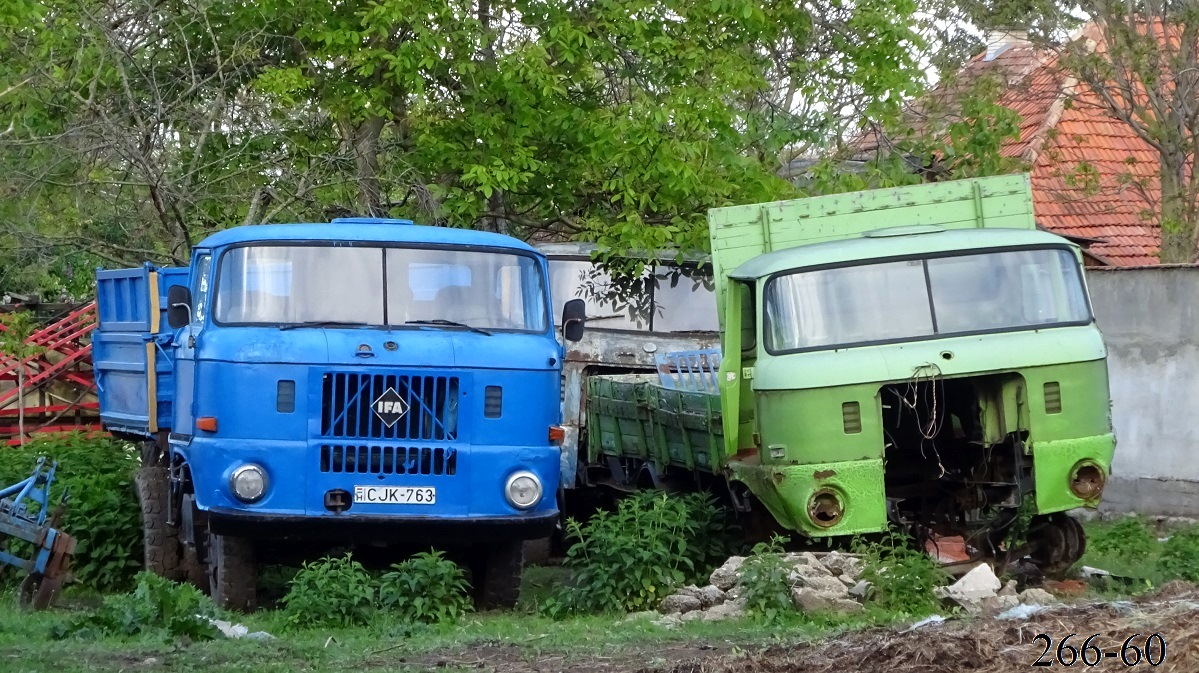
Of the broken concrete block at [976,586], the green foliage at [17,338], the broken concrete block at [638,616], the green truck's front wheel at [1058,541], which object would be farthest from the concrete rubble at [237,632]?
the green foliage at [17,338]

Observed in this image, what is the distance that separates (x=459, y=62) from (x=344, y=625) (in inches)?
249

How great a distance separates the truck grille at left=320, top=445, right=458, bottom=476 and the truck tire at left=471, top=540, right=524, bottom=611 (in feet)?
2.61

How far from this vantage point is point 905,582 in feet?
29.5

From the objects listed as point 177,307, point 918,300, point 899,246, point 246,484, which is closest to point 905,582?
point 918,300

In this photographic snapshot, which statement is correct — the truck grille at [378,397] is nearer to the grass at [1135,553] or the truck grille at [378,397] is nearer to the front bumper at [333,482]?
the front bumper at [333,482]

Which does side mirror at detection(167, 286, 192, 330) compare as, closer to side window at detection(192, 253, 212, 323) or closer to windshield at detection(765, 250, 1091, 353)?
side window at detection(192, 253, 212, 323)

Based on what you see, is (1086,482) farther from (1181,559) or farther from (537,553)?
(537,553)

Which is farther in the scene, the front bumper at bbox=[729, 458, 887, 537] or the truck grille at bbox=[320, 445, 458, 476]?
the front bumper at bbox=[729, 458, 887, 537]

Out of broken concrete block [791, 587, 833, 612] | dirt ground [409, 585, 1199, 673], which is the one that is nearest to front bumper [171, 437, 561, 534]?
broken concrete block [791, 587, 833, 612]

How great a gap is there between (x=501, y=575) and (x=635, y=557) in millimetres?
926

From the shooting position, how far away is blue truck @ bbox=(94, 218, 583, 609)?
9.34m

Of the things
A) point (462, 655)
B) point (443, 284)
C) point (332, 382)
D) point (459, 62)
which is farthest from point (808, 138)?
point (462, 655)

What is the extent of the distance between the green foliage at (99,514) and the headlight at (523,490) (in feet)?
11.4

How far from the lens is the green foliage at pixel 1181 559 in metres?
9.95
